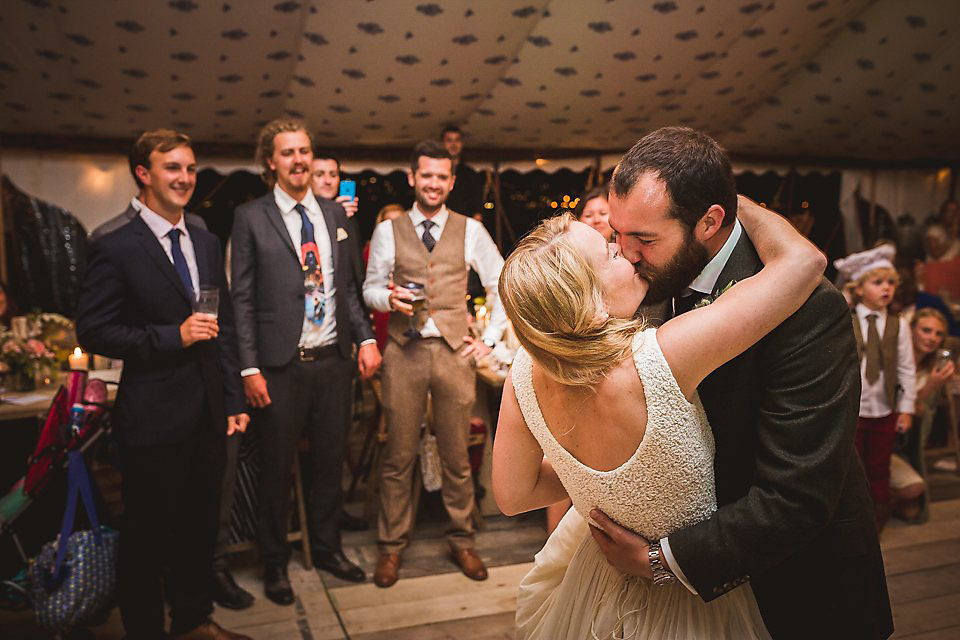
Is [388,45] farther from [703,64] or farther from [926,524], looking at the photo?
[926,524]

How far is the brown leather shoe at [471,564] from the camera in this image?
10.7ft

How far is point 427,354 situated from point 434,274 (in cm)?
37

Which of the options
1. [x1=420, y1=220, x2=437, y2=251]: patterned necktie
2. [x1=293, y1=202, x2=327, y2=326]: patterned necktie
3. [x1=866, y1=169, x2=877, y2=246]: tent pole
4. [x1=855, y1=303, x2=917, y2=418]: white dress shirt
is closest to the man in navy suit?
[x1=293, y1=202, x2=327, y2=326]: patterned necktie

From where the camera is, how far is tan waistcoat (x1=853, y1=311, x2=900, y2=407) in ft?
12.0

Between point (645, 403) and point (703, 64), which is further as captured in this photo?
point (703, 64)

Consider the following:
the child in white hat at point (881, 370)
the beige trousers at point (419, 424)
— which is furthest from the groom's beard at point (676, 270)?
the child in white hat at point (881, 370)

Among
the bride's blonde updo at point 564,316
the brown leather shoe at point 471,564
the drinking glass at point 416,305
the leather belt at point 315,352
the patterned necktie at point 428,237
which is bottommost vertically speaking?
the brown leather shoe at point 471,564

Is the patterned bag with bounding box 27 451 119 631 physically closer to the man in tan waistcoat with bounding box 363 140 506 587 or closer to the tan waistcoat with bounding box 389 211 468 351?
the man in tan waistcoat with bounding box 363 140 506 587

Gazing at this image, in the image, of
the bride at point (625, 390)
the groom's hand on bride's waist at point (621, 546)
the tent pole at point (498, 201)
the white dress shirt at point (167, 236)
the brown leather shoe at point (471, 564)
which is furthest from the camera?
the tent pole at point (498, 201)

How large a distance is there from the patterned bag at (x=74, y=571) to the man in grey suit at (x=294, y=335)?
70 centimetres

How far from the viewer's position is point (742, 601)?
Result: 138 centimetres

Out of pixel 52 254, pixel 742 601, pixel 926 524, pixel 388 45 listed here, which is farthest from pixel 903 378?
pixel 52 254

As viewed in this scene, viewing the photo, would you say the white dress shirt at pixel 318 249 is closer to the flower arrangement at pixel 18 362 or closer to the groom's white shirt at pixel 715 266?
the flower arrangement at pixel 18 362

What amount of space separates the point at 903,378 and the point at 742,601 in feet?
9.47
